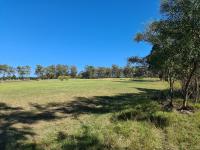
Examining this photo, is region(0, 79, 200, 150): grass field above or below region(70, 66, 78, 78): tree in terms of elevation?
below

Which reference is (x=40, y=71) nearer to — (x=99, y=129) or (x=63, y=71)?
(x=63, y=71)

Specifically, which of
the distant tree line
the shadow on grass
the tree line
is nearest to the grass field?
the shadow on grass

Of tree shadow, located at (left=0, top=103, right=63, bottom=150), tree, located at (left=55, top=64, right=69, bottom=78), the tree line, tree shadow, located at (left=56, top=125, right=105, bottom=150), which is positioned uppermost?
tree, located at (left=55, top=64, right=69, bottom=78)

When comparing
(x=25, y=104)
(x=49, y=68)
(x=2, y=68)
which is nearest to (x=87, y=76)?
(x=49, y=68)

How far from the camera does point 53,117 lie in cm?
1151

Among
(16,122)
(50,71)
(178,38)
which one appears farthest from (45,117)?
(50,71)

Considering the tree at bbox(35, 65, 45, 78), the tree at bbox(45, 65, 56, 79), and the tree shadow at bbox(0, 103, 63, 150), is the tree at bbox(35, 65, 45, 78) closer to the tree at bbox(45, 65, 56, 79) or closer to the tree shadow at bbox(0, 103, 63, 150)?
the tree at bbox(45, 65, 56, 79)

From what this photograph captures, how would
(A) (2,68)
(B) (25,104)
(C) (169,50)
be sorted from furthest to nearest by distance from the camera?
(A) (2,68) < (B) (25,104) < (C) (169,50)

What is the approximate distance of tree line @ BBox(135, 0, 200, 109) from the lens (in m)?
10.7

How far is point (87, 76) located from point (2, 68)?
42.5m

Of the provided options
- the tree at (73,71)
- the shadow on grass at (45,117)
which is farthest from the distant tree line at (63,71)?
the shadow on grass at (45,117)

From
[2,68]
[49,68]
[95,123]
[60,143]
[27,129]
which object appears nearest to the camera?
[60,143]

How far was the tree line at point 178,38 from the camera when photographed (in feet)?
35.1

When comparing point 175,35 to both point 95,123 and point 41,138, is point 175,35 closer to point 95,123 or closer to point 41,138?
point 95,123
